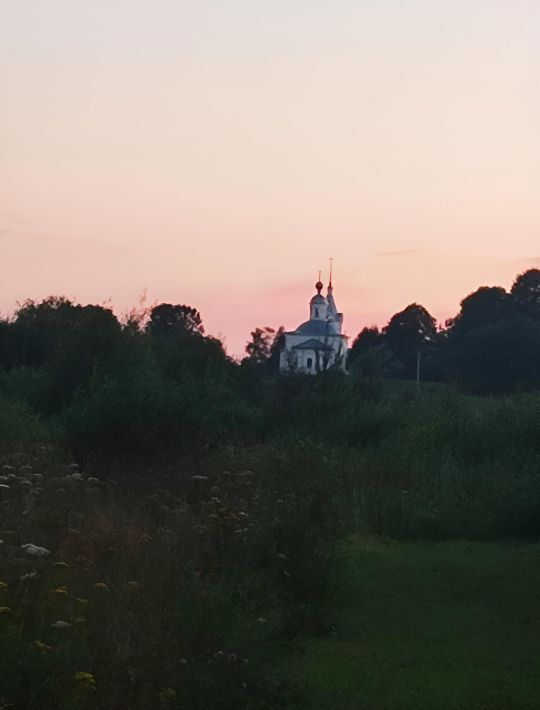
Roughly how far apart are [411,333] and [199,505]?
270 feet

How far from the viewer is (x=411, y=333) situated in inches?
3748

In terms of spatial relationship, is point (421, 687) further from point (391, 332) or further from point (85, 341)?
point (391, 332)

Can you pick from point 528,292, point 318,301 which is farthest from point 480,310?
point 318,301

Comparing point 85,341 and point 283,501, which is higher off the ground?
point 85,341

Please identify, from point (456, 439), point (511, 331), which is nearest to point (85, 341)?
point (456, 439)

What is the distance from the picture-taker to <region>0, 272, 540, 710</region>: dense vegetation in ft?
25.9

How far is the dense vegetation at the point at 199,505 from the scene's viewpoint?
25.9ft

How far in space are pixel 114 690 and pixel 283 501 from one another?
19.1ft

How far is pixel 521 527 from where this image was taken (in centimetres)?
2052

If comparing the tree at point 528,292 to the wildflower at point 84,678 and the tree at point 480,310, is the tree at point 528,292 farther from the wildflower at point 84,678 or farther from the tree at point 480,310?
the wildflower at point 84,678

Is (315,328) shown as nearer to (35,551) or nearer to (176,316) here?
(176,316)

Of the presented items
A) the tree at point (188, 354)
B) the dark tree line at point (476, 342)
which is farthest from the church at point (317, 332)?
the tree at point (188, 354)

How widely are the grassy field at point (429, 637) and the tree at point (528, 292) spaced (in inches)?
2916

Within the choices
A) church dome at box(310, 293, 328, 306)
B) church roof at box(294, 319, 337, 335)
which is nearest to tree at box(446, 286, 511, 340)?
church roof at box(294, 319, 337, 335)
